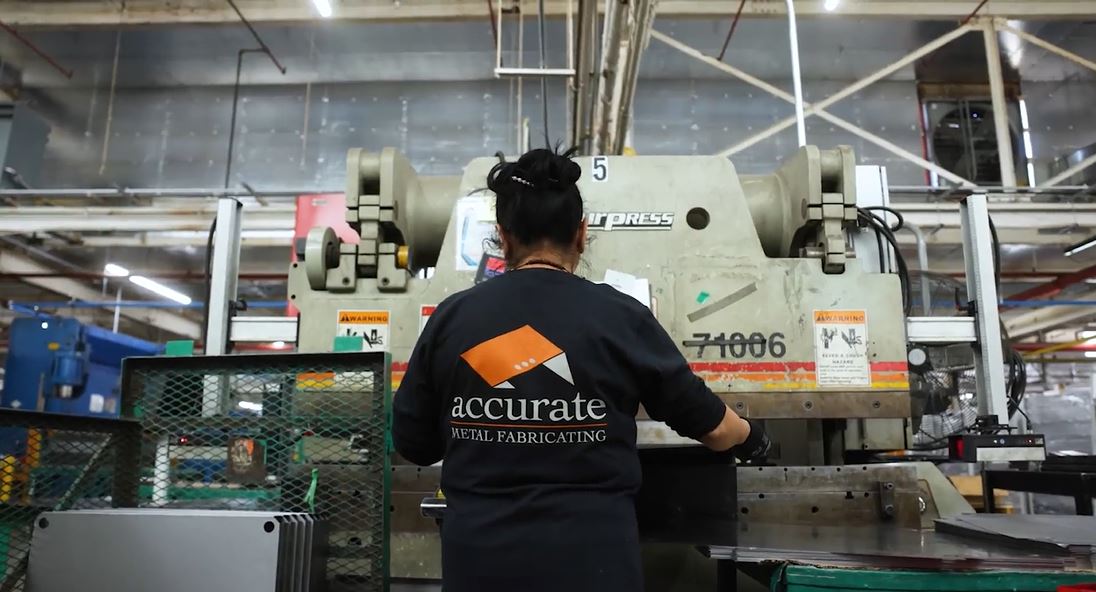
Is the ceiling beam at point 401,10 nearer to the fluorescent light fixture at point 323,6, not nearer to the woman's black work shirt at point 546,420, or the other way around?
the fluorescent light fixture at point 323,6

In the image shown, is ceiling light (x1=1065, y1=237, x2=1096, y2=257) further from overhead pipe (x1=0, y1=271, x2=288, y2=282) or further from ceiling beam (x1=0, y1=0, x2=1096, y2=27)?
overhead pipe (x1=0, y1=271, x2=288, y2=282)

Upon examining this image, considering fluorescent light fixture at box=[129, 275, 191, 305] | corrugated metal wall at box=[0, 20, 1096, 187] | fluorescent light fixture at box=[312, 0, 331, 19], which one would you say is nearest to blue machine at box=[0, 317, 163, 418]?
fluorescent light fixture at box=[129, 275, 191, 305]

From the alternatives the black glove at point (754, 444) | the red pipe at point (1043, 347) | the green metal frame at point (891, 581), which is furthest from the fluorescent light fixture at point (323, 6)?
the red pipe at point (1043, 347)

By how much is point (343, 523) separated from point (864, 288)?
49.1 inches

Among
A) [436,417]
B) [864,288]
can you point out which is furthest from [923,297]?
[436,417]

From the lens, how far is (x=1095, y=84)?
15.8 feet

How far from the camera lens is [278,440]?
136cm

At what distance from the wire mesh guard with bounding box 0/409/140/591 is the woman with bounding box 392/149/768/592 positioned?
0.67 meters

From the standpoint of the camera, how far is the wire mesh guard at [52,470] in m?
1.25

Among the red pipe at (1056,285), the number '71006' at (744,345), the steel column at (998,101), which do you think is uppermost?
the steel column at (998,101)

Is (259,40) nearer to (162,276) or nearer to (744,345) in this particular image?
(162,276)

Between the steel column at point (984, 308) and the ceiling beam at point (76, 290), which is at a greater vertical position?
the ceiling beam at point (76, 290)

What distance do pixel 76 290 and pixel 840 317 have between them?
6.79m

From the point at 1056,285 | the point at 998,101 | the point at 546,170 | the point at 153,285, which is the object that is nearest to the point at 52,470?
the point at 546,170
